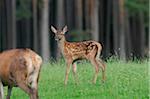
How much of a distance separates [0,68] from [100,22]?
1461 inches

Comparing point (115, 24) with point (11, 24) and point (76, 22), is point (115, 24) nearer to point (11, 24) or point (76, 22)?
point (76, 22)

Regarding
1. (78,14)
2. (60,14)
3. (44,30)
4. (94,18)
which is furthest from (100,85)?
(78,14)

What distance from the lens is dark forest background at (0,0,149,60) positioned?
141 feet

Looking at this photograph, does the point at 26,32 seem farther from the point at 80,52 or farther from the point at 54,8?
the point at 80,52

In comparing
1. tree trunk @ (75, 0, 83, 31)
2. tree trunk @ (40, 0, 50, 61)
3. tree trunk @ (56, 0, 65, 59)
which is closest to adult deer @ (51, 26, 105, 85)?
tree trunk @ (40, 0, 50, 61)

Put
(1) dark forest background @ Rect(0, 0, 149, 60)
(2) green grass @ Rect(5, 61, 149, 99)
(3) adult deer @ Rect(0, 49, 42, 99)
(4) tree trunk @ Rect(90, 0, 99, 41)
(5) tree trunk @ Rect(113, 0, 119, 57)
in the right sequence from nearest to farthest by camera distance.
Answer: (3) adult deer @ Rect(0, 49, 42, 99) < (2) green grass @ Rect(5, 61, 149, 99) < (1) dark forest background @ Rect(0, 0, 149, 60) < (4) tree trunk @ Rect(90, 0, 99, 41) < (5) tree trunk @ Rect(113, 0, 119, 57)

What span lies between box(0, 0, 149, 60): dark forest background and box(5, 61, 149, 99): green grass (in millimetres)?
23203

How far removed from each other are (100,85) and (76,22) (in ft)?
104

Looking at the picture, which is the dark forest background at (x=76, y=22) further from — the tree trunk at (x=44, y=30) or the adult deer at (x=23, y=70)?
the adult deer at (x=23, y=70)

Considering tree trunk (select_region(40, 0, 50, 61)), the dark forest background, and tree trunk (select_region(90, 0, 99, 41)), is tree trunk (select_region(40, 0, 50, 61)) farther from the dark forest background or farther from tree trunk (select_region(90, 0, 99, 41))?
tree trunk (select_region(90, 0, 99, 41))

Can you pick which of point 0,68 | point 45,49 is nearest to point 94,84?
point 0,68

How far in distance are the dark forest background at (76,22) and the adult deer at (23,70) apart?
93.7ft

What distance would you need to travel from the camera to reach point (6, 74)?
12.2 meters

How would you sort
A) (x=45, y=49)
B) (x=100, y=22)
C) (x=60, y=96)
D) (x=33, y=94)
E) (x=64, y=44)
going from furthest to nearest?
(x=100, y=22) < (x=45, y=49) < (x=64, y=44) < (x=60, y=96) < (x=33, y=94)
